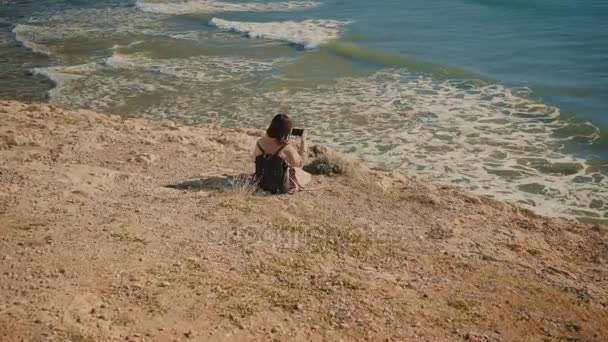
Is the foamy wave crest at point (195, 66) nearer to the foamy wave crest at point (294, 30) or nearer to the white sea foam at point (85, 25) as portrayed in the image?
the foamy wave crest at point (294, 30)

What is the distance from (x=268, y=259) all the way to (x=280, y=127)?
2067 mm

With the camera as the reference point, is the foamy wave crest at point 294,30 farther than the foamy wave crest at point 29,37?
Answer: Yes

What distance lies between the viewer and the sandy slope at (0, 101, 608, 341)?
4.76 m

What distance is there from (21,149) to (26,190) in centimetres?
209

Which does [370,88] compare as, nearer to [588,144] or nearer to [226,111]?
[226,111]

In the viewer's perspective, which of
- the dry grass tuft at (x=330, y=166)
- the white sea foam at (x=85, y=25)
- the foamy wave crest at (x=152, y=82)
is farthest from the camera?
the white sea foam at (x=85, y=25)

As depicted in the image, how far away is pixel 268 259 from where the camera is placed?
19.2 ft

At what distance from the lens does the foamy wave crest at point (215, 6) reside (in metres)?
26.8

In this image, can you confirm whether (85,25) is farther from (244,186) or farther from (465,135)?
(244,186)

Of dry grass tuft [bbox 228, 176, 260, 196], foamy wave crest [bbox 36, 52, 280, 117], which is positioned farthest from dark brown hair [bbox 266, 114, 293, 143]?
foamy wave crest [bbox 36, 52, 280, 117]

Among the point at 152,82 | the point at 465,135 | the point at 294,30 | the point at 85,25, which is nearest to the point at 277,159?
the point at 465,135

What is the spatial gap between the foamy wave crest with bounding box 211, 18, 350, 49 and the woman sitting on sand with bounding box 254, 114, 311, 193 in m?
12.1

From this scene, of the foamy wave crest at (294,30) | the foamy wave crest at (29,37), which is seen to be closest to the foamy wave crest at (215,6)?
the foamy wave crest at (294,30)

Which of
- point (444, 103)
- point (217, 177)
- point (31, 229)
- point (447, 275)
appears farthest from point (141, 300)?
point (444, 103)
